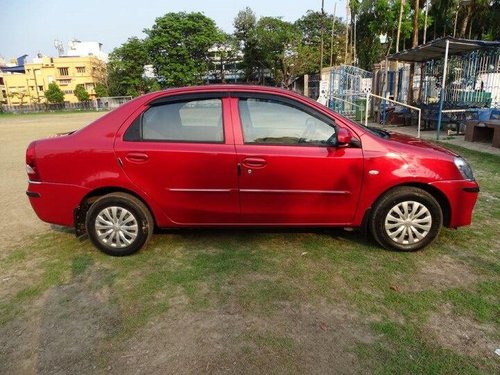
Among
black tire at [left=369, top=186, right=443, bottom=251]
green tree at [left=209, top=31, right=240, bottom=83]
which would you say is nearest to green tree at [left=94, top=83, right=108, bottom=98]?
green tree at [left=209, top=31, right=240, bottom=83]

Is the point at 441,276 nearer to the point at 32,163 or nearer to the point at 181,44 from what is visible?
the point at 32,163

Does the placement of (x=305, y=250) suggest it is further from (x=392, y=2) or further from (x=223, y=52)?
(x=223, y=52)

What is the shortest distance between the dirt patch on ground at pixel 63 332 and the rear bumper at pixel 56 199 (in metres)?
0.82

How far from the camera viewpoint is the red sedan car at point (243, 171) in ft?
12.7

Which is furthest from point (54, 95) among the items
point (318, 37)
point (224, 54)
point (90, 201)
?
point (90, 201)

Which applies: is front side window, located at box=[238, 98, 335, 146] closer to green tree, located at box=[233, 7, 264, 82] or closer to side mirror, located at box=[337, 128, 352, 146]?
side mirror, located at box=[337, 128, 352, 146]

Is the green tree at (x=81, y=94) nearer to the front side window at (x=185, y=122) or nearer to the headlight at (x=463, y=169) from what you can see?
the front side window at (x=185, y=122)

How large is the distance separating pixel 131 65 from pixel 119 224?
6504 cm

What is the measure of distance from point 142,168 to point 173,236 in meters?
1.07

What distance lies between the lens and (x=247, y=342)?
274 centimetres

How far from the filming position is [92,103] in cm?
7025

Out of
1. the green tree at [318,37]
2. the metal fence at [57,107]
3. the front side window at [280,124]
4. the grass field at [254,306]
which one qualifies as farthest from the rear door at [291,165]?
the metal fence at [57,107]

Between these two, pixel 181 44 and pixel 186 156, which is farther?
pixel 181 44

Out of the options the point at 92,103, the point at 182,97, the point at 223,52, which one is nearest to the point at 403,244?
the point at 182,97
